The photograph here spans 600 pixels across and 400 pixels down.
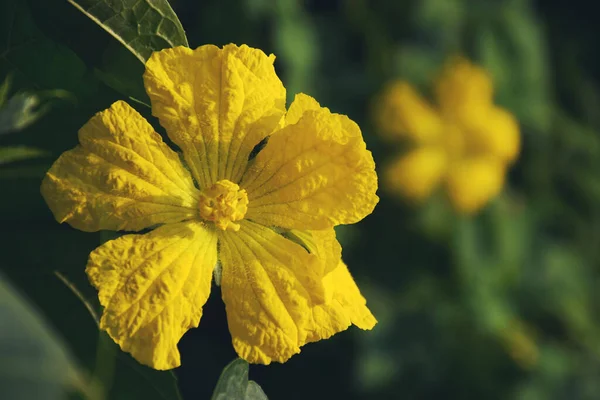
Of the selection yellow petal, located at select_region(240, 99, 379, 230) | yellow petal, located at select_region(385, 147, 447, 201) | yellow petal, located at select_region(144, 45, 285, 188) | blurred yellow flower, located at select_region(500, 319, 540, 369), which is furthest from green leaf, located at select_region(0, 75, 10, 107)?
blurred yellow flower, located at select_region(500, 319, 540, 369)

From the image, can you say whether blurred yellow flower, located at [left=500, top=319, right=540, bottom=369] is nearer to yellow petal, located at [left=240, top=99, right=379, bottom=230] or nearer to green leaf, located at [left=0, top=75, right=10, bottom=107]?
yellow petal, located at [left=240, top=99, right=379, bottom=230]

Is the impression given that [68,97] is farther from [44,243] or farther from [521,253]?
[521,253]

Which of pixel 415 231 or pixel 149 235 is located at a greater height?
pixel 149 235

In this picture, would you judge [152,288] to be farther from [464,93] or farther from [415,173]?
[464,93]

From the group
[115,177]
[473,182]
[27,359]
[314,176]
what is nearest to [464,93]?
[473,182]

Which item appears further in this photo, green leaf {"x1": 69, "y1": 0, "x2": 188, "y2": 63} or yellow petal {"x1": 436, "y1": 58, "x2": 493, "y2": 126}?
yellow petal {"x1": 436, "y1": 58, "x2": 493, "y2": 126}

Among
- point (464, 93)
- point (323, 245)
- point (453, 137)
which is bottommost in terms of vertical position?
point (453, 137)

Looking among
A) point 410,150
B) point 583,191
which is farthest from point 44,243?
point 583,191
